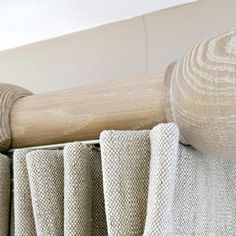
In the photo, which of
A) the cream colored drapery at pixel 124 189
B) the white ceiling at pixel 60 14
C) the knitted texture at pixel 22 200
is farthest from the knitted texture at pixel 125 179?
the white ceiling at pixel 60 14

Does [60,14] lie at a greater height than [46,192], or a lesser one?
greater

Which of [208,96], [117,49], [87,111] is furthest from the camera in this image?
[117,49]

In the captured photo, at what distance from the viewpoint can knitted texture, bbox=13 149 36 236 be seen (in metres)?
0.46

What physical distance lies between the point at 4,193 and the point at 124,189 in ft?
0.59

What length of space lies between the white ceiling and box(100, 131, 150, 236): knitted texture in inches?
11.2

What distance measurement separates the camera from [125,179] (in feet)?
1.28

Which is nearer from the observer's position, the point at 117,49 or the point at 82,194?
the point at 82,194

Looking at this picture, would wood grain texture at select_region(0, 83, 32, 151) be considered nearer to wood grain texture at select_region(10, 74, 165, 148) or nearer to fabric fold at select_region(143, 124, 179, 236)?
wood grain texture at select_region(10, 74, 165, 148)

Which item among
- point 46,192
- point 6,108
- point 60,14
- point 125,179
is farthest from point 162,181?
point 60,14

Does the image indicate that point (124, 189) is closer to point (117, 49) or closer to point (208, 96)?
point (208, 96)

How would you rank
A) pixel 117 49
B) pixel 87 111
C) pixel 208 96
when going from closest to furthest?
pixel 208 96
pixel 87 111
pixel 117 49

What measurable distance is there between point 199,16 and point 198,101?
10.2 inches

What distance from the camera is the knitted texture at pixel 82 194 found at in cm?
42

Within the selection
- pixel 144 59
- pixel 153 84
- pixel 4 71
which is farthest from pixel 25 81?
pixel 153 84
